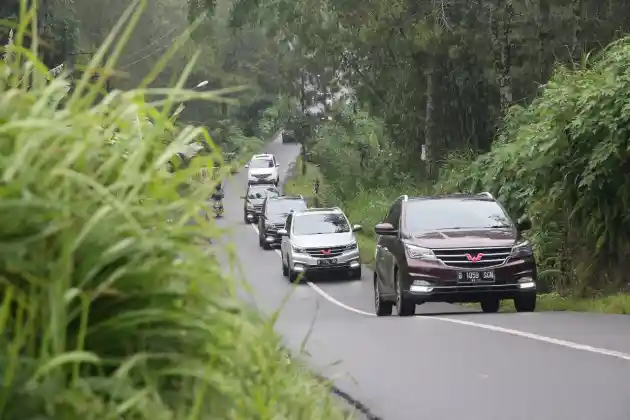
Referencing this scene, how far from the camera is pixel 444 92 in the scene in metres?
39.9

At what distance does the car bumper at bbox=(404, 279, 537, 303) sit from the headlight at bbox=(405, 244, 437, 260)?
0.40 metres

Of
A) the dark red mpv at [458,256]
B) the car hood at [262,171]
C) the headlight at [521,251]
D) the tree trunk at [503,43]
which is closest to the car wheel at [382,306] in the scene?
the dark red mpv at [458,256]

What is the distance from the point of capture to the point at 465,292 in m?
16.7

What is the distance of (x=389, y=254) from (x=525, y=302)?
2.16m

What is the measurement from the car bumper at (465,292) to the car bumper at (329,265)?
13.8 m

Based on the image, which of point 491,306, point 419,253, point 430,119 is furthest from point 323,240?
point 419,253

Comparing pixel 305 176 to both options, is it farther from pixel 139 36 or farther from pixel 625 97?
pixel 625 97

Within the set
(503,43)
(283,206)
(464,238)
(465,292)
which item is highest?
(503,43)

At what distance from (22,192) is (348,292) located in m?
25.6

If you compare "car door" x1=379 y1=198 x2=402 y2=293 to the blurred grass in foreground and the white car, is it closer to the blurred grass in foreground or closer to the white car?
the blurred grass in foreground

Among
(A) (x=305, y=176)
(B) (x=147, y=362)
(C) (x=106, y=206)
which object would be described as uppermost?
(C) (x=106, y=206)

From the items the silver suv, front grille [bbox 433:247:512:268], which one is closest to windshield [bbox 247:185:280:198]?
the silver suv

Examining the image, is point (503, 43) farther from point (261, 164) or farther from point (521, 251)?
point (261, 164)

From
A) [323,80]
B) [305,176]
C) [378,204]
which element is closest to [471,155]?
[378,204]
